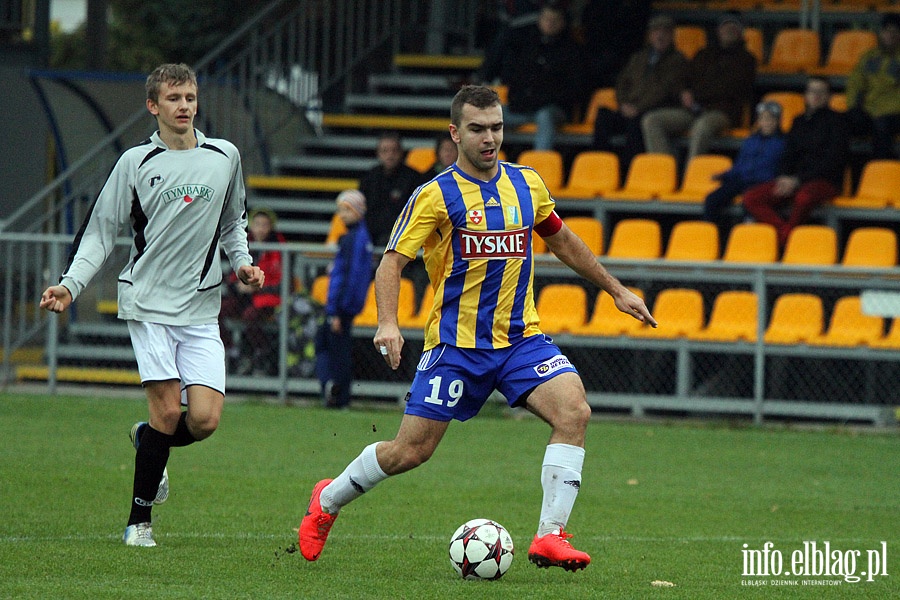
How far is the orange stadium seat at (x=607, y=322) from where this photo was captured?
44.8 ft

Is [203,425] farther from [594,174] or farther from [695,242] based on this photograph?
[594,174]

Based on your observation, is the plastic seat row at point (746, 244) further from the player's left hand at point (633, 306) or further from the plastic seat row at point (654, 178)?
the player's left hand at point (633, 306)

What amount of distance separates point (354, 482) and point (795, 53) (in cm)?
1277

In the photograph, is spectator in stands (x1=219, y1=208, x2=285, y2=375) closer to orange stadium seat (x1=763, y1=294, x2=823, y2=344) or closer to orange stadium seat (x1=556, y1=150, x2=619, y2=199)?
orange stadium seat (x1=556, y1=150, x2=619, y2=199)

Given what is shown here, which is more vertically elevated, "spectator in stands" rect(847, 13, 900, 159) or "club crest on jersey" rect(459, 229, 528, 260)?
"spectator in stands" rect(847, 13, 900, 159)

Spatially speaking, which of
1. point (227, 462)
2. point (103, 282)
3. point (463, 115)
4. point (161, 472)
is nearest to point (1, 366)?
point (103, 282)

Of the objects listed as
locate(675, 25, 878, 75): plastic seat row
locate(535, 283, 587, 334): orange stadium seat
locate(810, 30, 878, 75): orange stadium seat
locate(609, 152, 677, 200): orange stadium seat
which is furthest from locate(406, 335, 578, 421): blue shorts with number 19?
locate(810, 30, 878, 75): orange stadium seat

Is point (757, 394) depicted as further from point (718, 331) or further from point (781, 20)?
point (781, 20)

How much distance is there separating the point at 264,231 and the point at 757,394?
520cm

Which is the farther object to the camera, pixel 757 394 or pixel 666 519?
pixel 757 394

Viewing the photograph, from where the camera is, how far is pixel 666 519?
8234 mm

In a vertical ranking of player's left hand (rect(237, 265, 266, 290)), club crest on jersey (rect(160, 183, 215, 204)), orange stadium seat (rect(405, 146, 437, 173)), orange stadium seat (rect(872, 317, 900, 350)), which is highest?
orange stadium seat (rect(405, 146, 437, 173))

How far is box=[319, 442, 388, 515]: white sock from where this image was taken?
20.6ft

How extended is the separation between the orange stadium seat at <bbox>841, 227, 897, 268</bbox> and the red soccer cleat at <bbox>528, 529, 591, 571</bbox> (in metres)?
8.87
